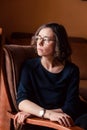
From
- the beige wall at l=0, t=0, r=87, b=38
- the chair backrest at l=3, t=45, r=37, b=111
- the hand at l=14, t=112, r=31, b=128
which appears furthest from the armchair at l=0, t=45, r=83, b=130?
the beige wall at l=0, t=0, r=87, b=38

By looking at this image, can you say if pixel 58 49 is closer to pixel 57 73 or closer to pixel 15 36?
pixel 57 73

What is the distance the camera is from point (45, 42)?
1896 millimetres

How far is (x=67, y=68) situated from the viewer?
6.43ft

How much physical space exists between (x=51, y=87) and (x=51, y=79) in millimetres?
49

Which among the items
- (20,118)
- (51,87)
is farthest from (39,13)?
(20,118)

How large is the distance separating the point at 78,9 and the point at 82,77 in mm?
908

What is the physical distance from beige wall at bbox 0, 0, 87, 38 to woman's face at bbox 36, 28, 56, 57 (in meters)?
1.93

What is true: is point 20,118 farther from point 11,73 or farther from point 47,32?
point 47,32

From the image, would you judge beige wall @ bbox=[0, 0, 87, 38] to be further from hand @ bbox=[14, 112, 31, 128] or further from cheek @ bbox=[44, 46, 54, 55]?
hand @ bbox=[14, 112, 31, 128]

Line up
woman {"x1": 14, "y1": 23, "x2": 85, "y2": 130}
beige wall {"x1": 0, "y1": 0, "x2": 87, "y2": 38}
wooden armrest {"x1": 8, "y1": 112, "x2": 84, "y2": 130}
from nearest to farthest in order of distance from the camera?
1. wooden armrest {"x1": 8, "y1": 112, "x2": 84, "y2": 130}
2. woman {"x1": 14, "y1": 23, "x2": 85, "y2": 130}
3. beige wall {"x1": 0, "y1": 0, "x2": 87, "y2": 38}

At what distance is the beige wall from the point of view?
3.77 metres

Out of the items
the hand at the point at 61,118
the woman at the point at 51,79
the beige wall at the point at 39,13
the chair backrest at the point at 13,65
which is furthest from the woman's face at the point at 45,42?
the beige wall at the point at 39,13

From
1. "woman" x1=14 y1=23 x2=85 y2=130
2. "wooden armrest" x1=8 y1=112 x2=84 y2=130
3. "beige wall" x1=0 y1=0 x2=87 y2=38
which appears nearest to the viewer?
"wooden armrest" x1=8 y1=112 x2=84 y2=130

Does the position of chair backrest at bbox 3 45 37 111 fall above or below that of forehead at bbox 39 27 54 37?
below
